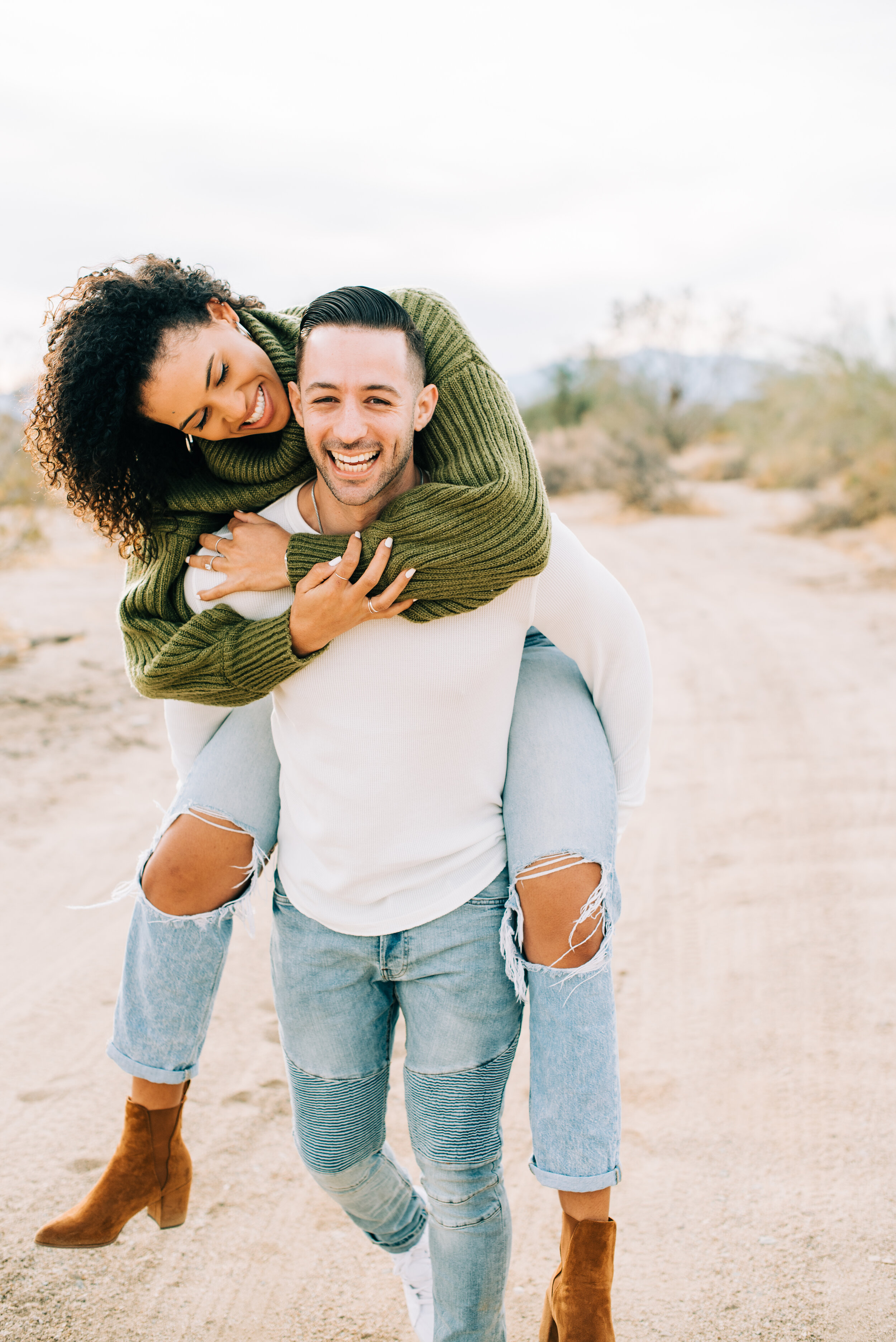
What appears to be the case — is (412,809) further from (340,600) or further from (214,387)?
(214,387)

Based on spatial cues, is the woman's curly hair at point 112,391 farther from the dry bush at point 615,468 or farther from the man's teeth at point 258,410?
the dry bush at point 615,468

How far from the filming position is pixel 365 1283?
2.44m

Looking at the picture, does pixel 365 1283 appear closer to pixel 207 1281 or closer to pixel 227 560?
pixel 207 1281

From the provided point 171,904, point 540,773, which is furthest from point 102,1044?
point 540,773

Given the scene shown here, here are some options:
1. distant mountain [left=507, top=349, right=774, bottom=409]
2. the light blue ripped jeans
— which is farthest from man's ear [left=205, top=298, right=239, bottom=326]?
distant mountain [left=507, top=349, right=774, bottom=409]

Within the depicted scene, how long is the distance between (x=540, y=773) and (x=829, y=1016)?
206 centimetres

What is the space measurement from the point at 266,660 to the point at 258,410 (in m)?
0.57

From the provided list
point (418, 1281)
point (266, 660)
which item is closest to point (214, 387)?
point (266, 660)

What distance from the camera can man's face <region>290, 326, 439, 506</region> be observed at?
5.95 ft

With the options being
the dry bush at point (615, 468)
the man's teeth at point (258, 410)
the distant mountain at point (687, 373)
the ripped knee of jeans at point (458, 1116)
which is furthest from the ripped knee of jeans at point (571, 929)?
the distant mountain at point (687, 373)

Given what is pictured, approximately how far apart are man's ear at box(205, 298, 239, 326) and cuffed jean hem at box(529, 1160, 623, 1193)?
177 centimetres

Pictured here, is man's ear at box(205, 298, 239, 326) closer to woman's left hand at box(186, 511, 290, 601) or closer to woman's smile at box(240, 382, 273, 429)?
woman's smile at box(240, 382, 273, 429)

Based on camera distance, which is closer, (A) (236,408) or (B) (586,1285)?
(B) (586,1285)

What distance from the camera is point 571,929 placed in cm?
179
